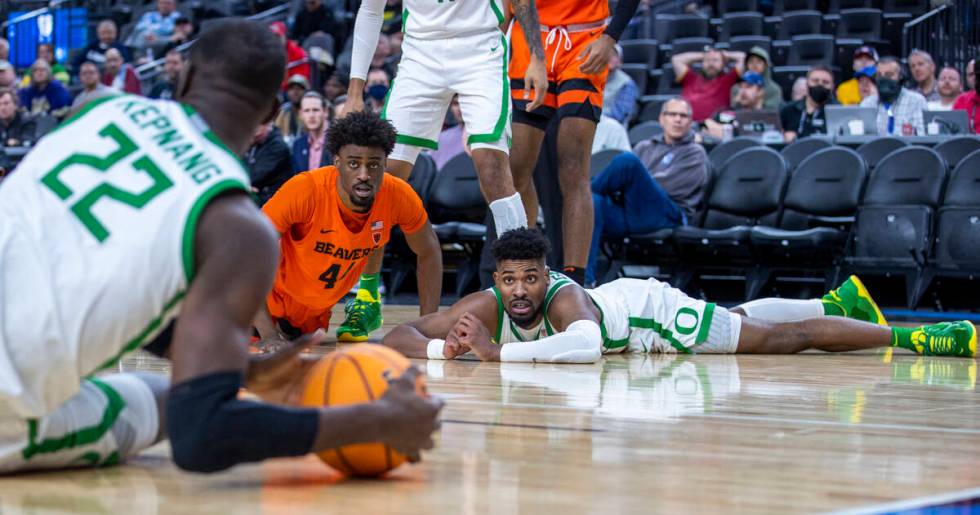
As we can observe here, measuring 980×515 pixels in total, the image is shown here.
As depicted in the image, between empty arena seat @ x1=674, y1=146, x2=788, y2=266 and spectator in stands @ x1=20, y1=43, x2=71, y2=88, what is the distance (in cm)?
943

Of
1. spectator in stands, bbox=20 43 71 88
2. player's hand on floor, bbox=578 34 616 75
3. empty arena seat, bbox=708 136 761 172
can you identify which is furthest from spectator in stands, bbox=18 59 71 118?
player's hand on floor, bbox=578 34 616 75

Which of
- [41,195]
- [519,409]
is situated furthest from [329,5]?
[41,195]

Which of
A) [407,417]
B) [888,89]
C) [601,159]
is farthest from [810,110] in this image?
[407,417]

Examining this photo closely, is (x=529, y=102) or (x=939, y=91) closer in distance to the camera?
(x=529, y=102)

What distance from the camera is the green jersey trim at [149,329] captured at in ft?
7.10

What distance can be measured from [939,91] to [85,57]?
35.5 ft

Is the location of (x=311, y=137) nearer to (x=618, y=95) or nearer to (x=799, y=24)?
(x=618, y=95)

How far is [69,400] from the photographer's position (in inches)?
94.5

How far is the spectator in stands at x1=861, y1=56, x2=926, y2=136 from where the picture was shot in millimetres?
11062

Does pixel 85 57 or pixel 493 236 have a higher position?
pixel 85 57

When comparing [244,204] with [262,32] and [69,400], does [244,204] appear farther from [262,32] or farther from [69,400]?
[69,400]

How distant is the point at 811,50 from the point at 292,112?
558 centimetres

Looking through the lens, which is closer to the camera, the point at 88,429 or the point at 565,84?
the point at 88,429

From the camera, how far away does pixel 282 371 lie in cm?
245
